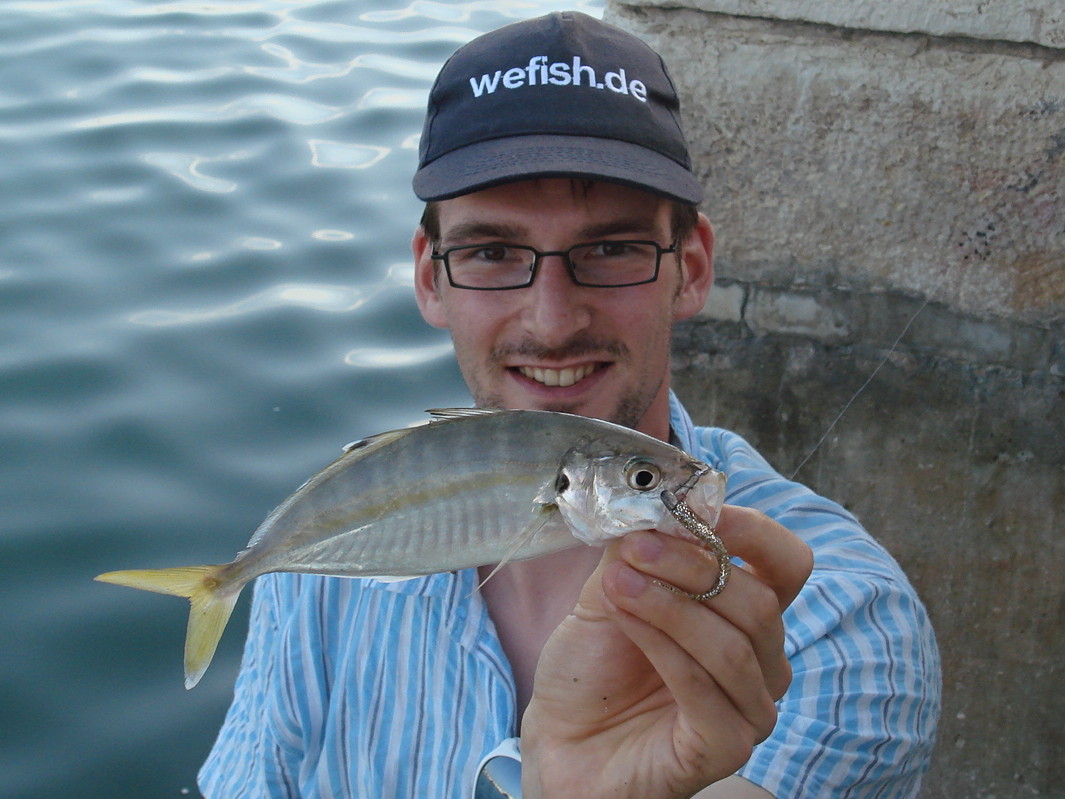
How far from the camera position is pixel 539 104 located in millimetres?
2100

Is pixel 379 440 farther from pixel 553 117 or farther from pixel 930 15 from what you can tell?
pixel 930 15

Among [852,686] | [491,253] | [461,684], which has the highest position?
[491,253]

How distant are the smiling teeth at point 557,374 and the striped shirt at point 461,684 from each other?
1.35 feet

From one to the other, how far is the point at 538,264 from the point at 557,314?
118mm

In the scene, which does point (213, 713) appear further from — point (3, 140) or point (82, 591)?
point (3, 140)

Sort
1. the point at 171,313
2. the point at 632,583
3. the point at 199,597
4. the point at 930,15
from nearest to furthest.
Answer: the point at 632,583 < the point at 199,597 < the point at 930,15 < the point at 171,313

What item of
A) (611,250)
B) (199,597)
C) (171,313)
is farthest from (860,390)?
(171,313)

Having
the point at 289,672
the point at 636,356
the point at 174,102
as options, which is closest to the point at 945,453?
the point at 636,356

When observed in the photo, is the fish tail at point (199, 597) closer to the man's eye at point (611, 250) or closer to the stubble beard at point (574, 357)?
the stubble beard at point (574, 357)

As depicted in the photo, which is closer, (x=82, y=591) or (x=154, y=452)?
(x=82, y=591)

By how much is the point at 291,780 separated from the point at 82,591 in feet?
4.13

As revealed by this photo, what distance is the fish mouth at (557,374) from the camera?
2.07m

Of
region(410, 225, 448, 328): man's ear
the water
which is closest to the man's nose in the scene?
region(410, 225, 448, 328): man's ear

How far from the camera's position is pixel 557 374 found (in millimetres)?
2068
